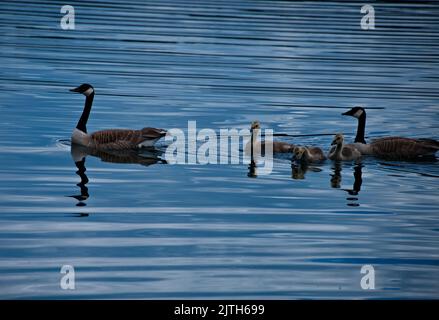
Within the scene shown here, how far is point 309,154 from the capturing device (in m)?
15.9

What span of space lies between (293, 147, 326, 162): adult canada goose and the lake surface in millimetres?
230

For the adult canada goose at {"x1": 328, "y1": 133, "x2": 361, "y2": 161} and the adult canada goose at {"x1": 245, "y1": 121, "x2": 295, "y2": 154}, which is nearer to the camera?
the adult canada goose at {"x1": 328, "y1": 133, "x2": 361, "y2": 161}

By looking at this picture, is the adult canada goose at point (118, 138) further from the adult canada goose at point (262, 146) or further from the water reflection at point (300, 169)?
the water reflection at point (300, 169)

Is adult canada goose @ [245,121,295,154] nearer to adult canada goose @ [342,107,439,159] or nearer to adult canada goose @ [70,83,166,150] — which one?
adult canada goose @ [342,107,439,159]

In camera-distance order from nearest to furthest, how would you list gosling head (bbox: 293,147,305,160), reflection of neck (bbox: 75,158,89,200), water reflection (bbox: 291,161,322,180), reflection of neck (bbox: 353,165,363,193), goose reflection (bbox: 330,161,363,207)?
reflection of neck (bbox: 75,158,89,200), goose reflection (bbox: 330,161,363,207), reflection of neck (bbox: 353,165,363,193), water reflection (bbox: 291,161,322,180), gosling head (bbox: 293,147,305,160)

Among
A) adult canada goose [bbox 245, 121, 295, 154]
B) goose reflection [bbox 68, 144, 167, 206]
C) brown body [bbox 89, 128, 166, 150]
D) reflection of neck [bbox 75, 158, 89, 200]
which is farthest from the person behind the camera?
adult canada goose [bbox 245, 121, 295, 154]

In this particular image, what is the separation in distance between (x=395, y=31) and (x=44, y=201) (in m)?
25.8

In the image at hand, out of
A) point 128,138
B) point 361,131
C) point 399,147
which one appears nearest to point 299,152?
point 399,147

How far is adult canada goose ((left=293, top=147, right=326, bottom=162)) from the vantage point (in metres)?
15.9

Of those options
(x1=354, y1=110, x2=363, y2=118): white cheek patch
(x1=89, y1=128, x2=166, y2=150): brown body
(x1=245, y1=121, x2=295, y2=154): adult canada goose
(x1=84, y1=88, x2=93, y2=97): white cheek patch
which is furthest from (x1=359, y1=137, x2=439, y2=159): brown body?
(x1=84, y1=88, x2=93, y2=97): white cheek patch

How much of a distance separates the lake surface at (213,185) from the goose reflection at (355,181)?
0.03m

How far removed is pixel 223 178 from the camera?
14.5 m

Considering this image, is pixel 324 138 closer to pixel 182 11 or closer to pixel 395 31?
pixel 395 31
